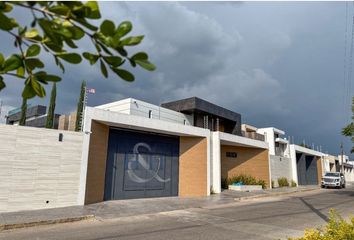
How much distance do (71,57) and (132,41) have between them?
30cm

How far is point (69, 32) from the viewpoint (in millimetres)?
1207

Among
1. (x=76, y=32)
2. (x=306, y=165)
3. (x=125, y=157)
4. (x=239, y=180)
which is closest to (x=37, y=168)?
(x=125, y=157)

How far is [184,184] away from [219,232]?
1160cm

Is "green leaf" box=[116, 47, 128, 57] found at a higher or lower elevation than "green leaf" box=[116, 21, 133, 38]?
lower

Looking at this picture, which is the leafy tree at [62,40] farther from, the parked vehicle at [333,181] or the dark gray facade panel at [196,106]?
the parked vehicle at [333,181]

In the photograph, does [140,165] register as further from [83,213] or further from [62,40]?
[62,40]

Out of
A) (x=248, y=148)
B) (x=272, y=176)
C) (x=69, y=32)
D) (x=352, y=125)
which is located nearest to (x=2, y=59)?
(x=69, y=32)

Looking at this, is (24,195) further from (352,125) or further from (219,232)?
(352,125)

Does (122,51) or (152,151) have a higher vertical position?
(152,151)

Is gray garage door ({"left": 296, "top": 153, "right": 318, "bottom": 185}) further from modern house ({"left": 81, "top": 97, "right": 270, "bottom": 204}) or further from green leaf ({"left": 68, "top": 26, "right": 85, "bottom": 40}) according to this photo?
green leaf ({"left": 68, "top": 26, "right": 85, "bottom": 40})

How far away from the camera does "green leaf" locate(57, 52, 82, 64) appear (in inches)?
49.6

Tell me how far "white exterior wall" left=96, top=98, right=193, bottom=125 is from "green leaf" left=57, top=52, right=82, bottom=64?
21129 mm

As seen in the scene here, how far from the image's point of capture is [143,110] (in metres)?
23.5

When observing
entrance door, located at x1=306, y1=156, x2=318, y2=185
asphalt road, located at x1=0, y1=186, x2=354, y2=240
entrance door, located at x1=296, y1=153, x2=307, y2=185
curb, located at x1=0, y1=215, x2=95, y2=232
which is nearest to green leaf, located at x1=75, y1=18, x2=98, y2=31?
asphalt road, located at x1=0, y1=186, x2=354, y2=240
